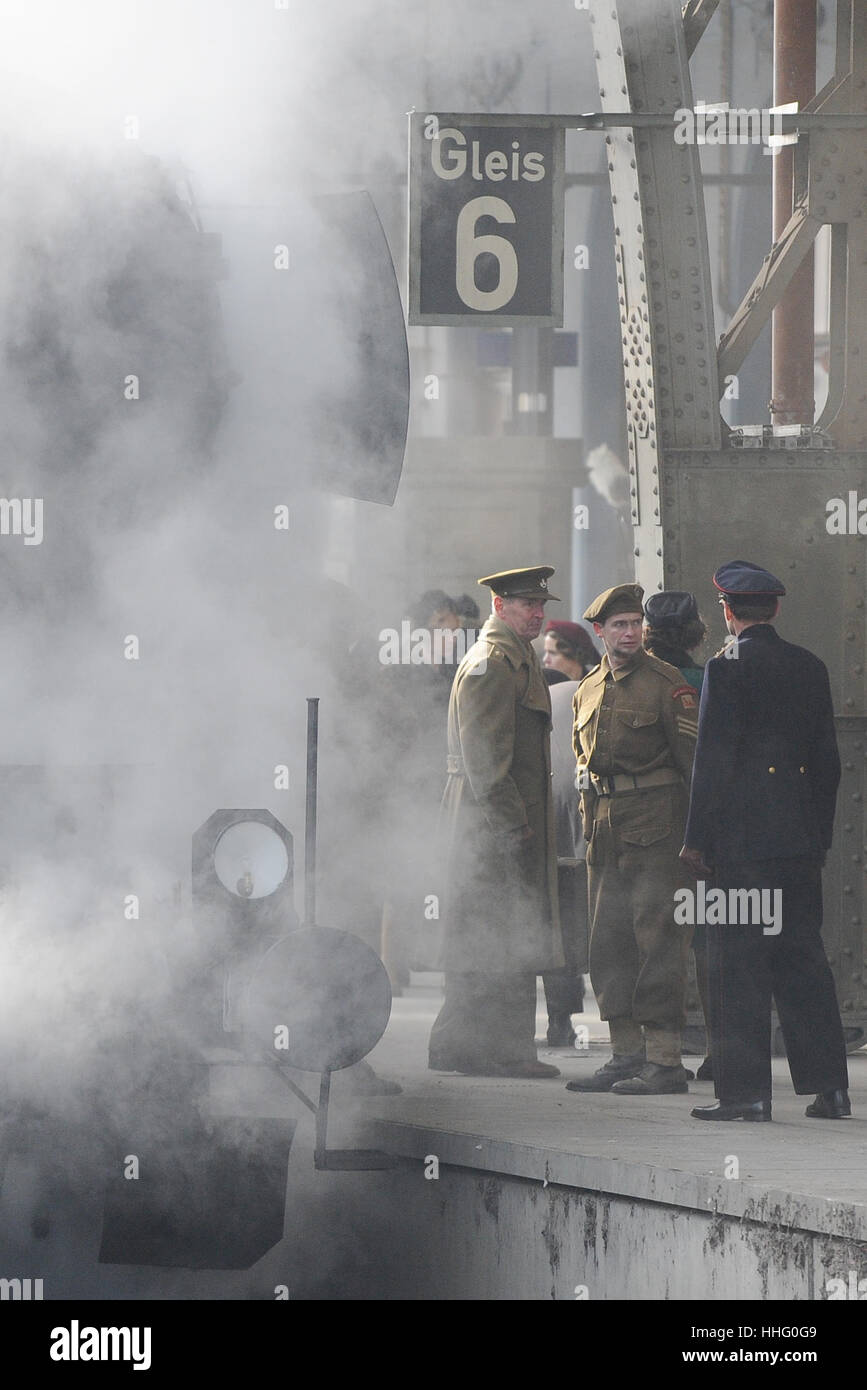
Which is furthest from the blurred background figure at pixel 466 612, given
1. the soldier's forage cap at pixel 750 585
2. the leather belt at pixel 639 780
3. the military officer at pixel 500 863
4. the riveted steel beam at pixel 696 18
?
the soldier's forage cap at pixel 750 585

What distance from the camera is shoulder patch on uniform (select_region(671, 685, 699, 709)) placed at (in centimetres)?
615

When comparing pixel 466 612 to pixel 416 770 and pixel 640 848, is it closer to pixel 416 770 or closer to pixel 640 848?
pixel 416 770

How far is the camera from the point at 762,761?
5.48 meters

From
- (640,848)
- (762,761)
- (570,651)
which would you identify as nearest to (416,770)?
(640,848)

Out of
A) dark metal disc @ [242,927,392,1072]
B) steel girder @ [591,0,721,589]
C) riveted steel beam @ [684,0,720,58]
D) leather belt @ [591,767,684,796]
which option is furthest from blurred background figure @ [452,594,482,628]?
dark metal disc @ [242,927,392,1072]

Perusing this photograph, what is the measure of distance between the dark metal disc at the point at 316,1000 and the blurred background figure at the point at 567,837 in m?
2.13

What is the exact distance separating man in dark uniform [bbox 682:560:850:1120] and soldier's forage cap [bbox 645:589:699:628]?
1.02m

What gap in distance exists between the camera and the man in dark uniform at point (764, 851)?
5383 millimetres

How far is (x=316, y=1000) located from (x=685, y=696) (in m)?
2.14

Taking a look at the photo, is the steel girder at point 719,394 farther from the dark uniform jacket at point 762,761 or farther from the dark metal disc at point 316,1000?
the dark metal disc at point 316,1000

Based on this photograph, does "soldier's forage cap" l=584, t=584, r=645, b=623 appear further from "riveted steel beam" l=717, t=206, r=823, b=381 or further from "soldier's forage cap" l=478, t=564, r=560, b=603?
"riveted steel beam" l=717, t=206, r=823, b=381
